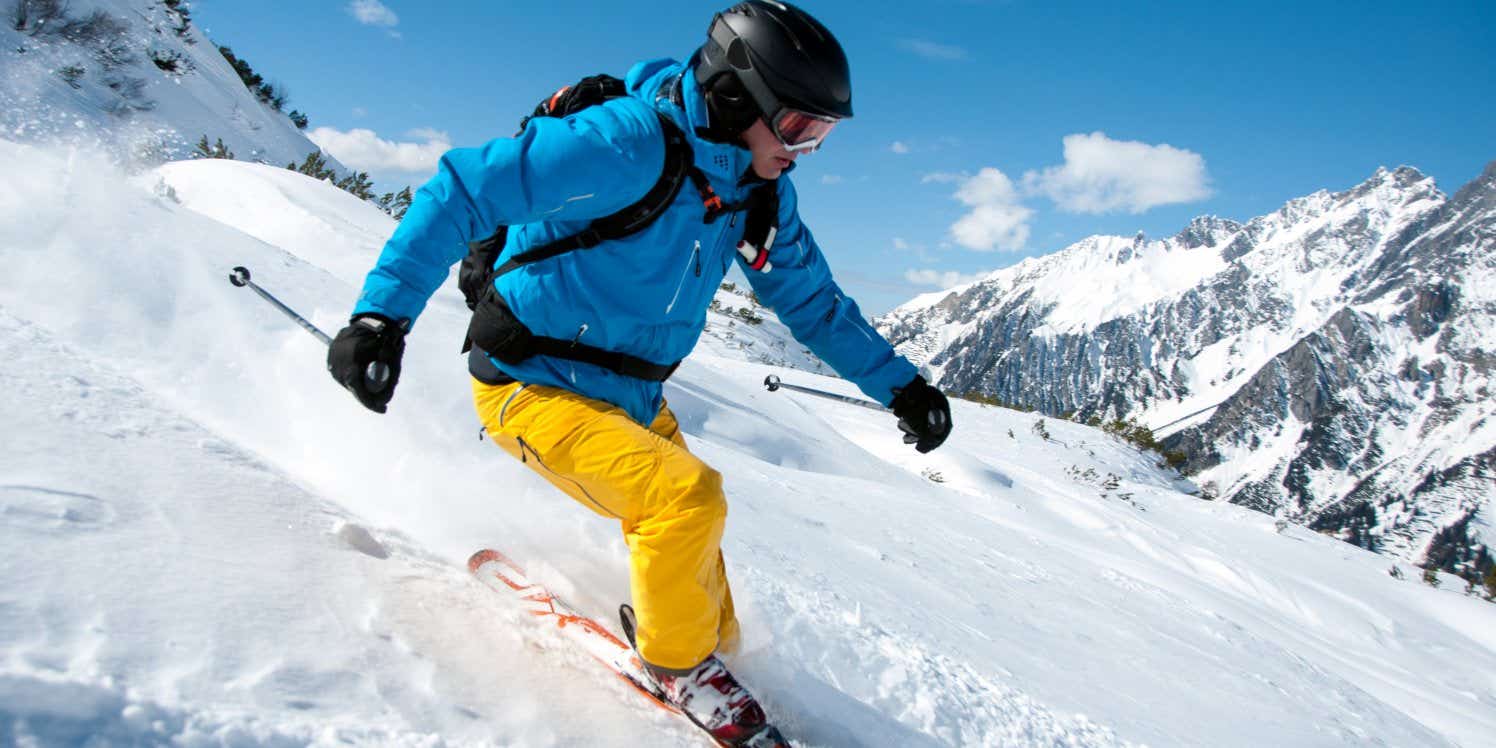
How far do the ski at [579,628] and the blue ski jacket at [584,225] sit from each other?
795 millimetres

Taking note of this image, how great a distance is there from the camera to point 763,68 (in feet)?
9.34

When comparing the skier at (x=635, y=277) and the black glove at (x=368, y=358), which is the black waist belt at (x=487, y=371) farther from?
the black glove at (x=368, y=358)

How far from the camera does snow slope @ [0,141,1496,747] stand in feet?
6.05

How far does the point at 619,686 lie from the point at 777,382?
2.40m

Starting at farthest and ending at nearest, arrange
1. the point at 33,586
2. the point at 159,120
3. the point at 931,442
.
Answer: the point at 159,120, the point at 931,442, the point at 33,586

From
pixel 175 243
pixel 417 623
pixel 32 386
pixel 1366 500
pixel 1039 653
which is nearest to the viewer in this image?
pixel 417 623

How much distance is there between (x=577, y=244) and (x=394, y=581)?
1312 mm

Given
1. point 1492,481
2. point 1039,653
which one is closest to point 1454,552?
point 1492,481

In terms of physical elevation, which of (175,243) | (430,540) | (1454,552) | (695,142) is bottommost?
(430,540)

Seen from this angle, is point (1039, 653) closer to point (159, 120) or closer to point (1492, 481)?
point (159, 120)

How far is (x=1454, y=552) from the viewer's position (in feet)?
437

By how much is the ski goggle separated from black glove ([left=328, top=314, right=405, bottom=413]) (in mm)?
1490

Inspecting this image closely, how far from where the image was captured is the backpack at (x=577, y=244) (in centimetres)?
273

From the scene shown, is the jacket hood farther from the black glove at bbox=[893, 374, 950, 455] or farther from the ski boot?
the ski boot
